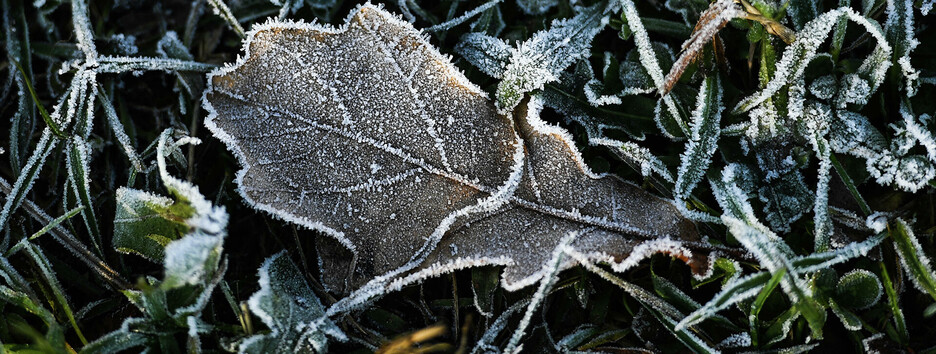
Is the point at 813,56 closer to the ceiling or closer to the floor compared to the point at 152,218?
closer to the ceiling

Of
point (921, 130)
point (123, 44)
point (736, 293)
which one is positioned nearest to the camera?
Result: point (736, 293)

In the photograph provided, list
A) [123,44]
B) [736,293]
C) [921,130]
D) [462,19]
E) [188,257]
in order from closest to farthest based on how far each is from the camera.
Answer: [188,257]
[736,293]
[921,130]
[462,19]
[123,44]

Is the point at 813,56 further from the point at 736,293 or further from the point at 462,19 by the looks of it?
the point at 462,19

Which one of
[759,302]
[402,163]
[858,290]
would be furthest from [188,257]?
[858,290]

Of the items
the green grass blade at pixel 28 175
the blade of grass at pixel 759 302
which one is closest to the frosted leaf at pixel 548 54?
the blade of grass at pixel 759 302

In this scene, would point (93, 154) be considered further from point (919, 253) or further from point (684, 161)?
point (919, 253)

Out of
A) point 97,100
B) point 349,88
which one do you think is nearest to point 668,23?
point 349,88
